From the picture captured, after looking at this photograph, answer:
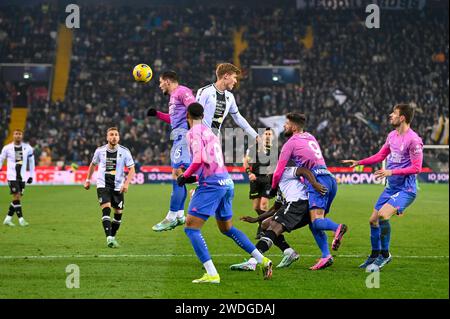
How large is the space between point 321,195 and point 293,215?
477 millimetres

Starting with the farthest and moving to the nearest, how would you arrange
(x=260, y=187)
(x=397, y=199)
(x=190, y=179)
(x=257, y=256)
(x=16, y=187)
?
(x=16, y=187) < (x=260, y=187) < (x=397, y=199) < (x=257, y=256) < (x=190, y=179)

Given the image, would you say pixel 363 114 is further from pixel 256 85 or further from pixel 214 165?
pixel 214 165

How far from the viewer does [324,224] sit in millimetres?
10312

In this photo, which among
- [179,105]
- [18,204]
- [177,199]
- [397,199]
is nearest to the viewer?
[397,199]

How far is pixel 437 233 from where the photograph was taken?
54.2 ft

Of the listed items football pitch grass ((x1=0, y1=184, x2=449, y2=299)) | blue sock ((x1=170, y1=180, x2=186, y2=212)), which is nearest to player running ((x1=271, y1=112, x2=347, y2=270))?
football pitch grass ((x1=0, y1=184, x2=449, y2=299))

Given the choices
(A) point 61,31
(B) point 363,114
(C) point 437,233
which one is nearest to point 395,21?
(B) point 363,114

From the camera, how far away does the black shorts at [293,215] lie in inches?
413

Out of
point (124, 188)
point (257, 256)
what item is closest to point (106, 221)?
point (124, 188)

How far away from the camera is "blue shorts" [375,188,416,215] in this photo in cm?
1078

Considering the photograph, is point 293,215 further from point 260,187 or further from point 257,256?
point 260,187

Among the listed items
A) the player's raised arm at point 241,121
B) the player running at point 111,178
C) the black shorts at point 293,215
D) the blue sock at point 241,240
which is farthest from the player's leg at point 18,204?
the blue sock at point 241,240

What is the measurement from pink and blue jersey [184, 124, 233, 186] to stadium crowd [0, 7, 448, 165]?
3049 centimetres

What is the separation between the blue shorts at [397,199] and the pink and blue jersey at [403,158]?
60 mm
